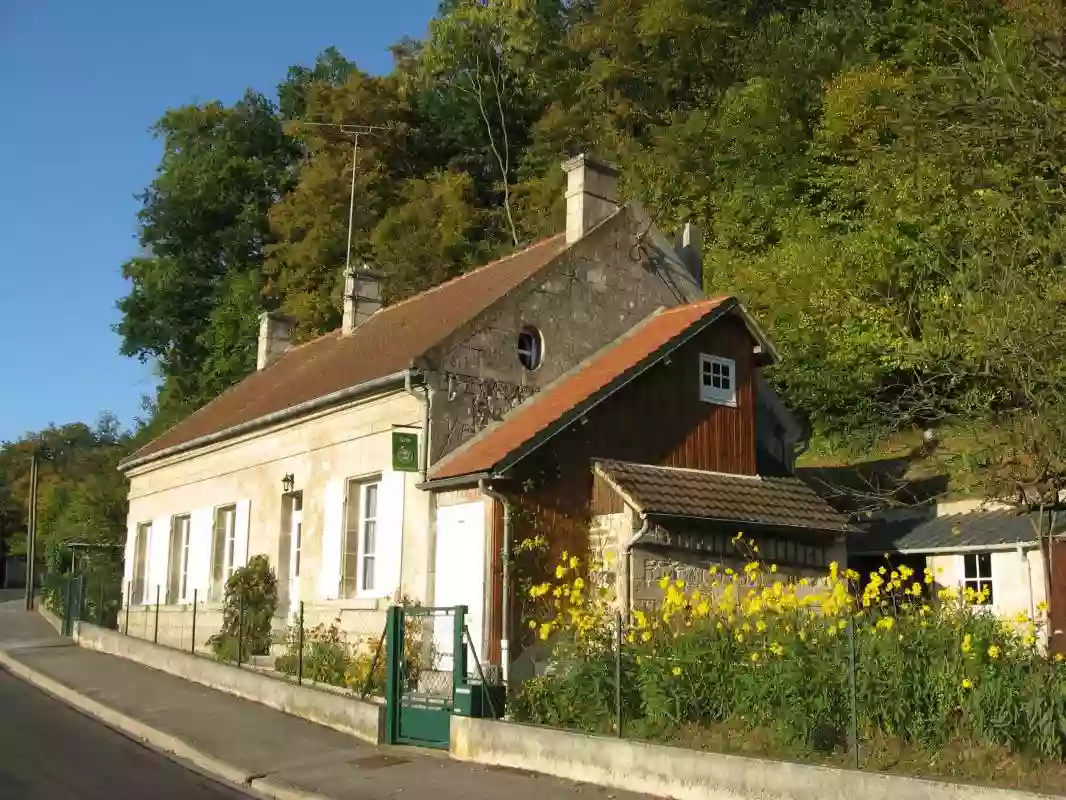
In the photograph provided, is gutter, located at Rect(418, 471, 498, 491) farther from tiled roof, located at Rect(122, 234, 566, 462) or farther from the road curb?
the road curb

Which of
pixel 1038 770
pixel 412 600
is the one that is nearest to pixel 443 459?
pixel 412 600

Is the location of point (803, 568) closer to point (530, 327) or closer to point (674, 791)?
point (530, 327)

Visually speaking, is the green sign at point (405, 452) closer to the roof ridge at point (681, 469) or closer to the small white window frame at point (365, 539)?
the small white window frame at point (365, 539)

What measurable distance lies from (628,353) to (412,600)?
16.1 feet

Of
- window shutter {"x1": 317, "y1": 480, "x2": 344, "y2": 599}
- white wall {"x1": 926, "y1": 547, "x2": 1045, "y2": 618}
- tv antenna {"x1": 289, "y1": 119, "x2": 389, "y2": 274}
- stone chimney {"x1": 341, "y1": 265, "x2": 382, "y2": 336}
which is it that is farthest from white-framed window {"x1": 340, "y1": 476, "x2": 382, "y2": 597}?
tv antenna {"x1": 289, "y1": 119, "x2": 389, "y2": 274}

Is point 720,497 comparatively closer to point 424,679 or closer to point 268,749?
point 424,679

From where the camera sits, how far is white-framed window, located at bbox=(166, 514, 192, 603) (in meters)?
22.6

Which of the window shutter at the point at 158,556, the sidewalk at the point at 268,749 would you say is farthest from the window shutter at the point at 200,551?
the sidewalk at the point at 268,749

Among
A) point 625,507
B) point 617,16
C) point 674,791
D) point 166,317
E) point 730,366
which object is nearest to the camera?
point 674,791

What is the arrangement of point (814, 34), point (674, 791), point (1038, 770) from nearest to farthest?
1. point (1038, 770)
2. point (674, 791)
3. point (814, 34)

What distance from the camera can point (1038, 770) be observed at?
7676 mm

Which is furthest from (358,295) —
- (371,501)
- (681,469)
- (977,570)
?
(977,570)

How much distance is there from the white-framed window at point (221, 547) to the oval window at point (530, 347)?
7227 millimetres

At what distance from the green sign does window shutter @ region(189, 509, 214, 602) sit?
25.0 feet
